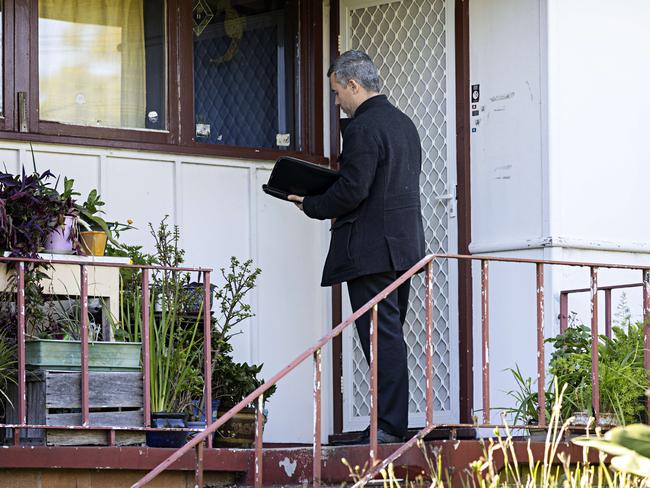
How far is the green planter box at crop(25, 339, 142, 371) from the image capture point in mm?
5926

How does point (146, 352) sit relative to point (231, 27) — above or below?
below

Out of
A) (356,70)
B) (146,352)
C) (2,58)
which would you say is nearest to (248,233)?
(2,58)

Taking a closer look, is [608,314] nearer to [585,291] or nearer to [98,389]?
[585,291]

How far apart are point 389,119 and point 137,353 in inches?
63.3

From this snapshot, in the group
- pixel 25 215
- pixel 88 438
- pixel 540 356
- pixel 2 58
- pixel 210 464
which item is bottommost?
pixel 210 464

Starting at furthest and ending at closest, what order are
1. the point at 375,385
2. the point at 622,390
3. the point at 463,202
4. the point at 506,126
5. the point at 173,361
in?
the point at 463,202 → the point at 506,126 → the point at 173,361 → the point at 622,390 → the point at 375,385

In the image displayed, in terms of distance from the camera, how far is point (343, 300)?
8.32 meters

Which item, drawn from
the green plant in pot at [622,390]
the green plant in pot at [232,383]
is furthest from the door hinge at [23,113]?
the green plant in pot at [622,390]

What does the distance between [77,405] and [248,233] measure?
8.25 feet

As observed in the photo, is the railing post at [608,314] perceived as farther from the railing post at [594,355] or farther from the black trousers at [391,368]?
the black trousers at [391,368]

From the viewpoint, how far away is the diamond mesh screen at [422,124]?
25.6 ft

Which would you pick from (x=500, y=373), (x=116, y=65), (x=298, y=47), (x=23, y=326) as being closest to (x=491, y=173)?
(x=500, y=373)

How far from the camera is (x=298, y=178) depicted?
6.26 metres

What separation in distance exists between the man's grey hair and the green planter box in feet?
5.25
